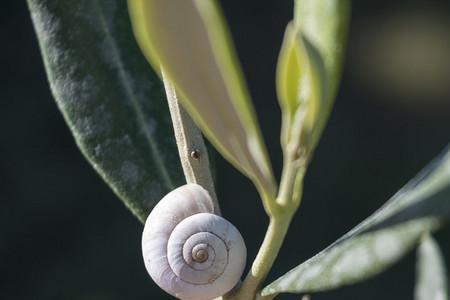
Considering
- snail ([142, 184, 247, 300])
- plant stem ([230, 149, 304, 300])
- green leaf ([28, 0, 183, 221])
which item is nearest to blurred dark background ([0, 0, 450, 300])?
green leaf ([28, 0, 183, 221])

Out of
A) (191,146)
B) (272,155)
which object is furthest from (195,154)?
(272,155)

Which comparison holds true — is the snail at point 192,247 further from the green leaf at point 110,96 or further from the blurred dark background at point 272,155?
the blurred dark background at point 272,155

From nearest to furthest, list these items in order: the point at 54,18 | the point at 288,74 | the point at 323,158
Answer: the point at 288,74 < the point at 54,18 < the point at 323,158

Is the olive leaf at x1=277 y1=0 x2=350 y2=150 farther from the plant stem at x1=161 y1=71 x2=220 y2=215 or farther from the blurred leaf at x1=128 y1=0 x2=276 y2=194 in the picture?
the plant stem at x1=161 y1=71 x2=220 y2=215

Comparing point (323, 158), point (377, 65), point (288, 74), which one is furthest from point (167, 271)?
point (377, 65)

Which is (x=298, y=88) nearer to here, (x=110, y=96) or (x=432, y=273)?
(x=432, y=273)

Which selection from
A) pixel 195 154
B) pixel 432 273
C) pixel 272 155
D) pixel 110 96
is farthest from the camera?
pixel 272 155

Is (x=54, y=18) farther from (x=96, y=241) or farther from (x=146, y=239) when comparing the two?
(x=96, y=241)
